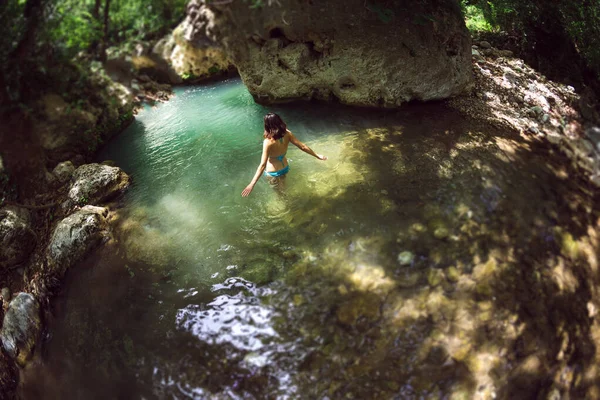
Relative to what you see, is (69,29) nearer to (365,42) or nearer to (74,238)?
(74,238)

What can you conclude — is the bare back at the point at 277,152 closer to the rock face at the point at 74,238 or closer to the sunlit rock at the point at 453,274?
the sunlit rock at the point at 453,274

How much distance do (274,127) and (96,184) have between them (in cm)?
434

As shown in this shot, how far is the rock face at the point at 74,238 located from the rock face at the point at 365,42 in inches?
195

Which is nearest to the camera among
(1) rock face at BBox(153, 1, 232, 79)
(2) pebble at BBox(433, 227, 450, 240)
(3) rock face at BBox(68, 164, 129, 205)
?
(2) pebble at BBox(433, 227, 450, 240)

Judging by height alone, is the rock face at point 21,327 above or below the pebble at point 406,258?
below

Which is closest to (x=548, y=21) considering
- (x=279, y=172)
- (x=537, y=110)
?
(x=537, y=110)

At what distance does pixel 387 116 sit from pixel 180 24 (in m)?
10.5

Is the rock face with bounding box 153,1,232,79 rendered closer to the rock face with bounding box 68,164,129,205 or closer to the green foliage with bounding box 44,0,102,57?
the rock face with bounding box 68,164,129,205

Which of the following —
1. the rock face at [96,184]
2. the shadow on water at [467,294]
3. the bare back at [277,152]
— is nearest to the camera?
the shadow on water at [467,294]

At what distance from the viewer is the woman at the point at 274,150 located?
5297 millimetres

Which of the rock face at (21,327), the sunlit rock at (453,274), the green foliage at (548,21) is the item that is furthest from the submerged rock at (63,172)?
the green foliage at (548,21)

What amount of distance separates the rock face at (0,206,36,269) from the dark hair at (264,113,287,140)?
204 inches

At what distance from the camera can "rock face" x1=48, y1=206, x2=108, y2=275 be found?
5.60 m

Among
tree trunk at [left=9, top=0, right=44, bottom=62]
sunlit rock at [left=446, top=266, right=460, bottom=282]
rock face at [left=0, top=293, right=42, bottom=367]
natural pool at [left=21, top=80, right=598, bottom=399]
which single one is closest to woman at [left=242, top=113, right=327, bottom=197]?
natural pool at [left=21, top=80, right=598, bottom=399]
